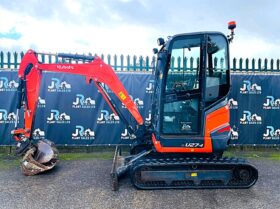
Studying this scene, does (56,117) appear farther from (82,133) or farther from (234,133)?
(234,133)

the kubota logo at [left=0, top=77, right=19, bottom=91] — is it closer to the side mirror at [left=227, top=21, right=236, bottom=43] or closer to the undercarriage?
the undercarriage

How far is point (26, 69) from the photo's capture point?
6023 mm

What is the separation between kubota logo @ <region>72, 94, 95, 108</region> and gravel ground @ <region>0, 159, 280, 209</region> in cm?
258

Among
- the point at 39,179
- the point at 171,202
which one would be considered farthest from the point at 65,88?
the point at 171,202

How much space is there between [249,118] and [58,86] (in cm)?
550

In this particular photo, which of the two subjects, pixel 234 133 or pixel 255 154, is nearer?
pixel 255 154

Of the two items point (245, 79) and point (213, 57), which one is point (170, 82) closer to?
point (213, 57)

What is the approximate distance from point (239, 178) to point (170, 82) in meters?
2.11

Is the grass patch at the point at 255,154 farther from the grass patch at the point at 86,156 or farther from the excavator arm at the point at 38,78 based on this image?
the excavator arm at the point at 38,78

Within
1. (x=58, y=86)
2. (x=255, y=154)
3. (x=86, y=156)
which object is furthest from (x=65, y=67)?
(x=255, y=154)

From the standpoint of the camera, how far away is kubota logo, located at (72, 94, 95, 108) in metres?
8.09

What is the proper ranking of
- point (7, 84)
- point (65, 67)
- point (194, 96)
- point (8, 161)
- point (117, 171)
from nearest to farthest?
1. point (194, 96)
2. point (117, 171)
3. point (65, 67)
4. point (8, 161)
5. point (7, 84)

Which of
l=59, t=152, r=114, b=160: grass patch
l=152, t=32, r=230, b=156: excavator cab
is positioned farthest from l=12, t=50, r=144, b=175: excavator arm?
l=59, t=152, r=114, b=160: grass patch

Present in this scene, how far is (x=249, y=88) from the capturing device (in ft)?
27.0
